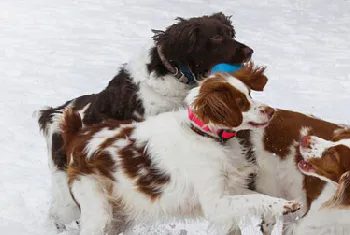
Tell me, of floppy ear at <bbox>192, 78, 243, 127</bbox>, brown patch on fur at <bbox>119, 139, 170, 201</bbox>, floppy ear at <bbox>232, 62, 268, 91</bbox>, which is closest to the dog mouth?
floppy ear at <bbox>192, 78, 243, 127</bbox>

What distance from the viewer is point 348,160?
4.01m

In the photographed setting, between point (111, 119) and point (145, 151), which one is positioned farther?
→ point (111, 119)

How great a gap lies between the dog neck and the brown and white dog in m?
0.77

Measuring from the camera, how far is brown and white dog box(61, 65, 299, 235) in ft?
14.3

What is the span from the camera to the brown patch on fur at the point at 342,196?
3.94m

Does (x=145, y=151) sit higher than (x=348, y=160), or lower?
lower

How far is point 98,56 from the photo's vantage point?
455 inches

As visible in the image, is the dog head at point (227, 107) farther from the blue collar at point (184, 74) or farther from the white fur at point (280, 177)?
the blue collar at point (184, 74)

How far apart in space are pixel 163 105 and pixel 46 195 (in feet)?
6.12

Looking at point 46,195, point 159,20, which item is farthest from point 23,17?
point 46,195

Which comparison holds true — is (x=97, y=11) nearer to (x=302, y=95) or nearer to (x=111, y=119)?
(x=302, y=95)

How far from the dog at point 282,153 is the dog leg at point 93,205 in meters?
1.10

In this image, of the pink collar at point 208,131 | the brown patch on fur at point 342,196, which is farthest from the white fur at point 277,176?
the brown patch on fur at point 342,196

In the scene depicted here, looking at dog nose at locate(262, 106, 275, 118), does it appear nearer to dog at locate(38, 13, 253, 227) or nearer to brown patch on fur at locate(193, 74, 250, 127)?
brown patch on fur at locate(193, 74, 250, 127)
